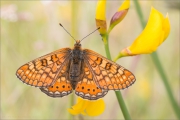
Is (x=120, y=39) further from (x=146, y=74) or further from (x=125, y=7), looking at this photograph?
(x=125, y=7)

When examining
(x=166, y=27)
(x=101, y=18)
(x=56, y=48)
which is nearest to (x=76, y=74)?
(x=101, y=18)

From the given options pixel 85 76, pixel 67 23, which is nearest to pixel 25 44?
pixel 67 23

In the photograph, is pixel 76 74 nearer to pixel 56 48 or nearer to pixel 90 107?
pixel 90 107

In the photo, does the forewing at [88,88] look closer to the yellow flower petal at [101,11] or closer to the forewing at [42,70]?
the forewing at [42,70]

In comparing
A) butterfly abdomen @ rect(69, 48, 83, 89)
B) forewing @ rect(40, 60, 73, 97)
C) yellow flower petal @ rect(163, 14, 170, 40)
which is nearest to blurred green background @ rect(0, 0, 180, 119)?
butterfly abdomen @ rect(69, 48, 83, 89)

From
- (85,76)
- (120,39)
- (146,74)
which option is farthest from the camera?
(120,39)

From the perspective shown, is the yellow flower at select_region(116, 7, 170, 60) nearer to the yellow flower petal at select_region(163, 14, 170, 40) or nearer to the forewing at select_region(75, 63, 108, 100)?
the yellow flower petal at select_region(163, 14, 170, 40)

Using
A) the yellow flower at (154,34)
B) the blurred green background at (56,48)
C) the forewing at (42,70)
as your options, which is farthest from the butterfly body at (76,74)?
the blurred green background at (56,48)

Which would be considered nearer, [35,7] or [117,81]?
[117,81]
